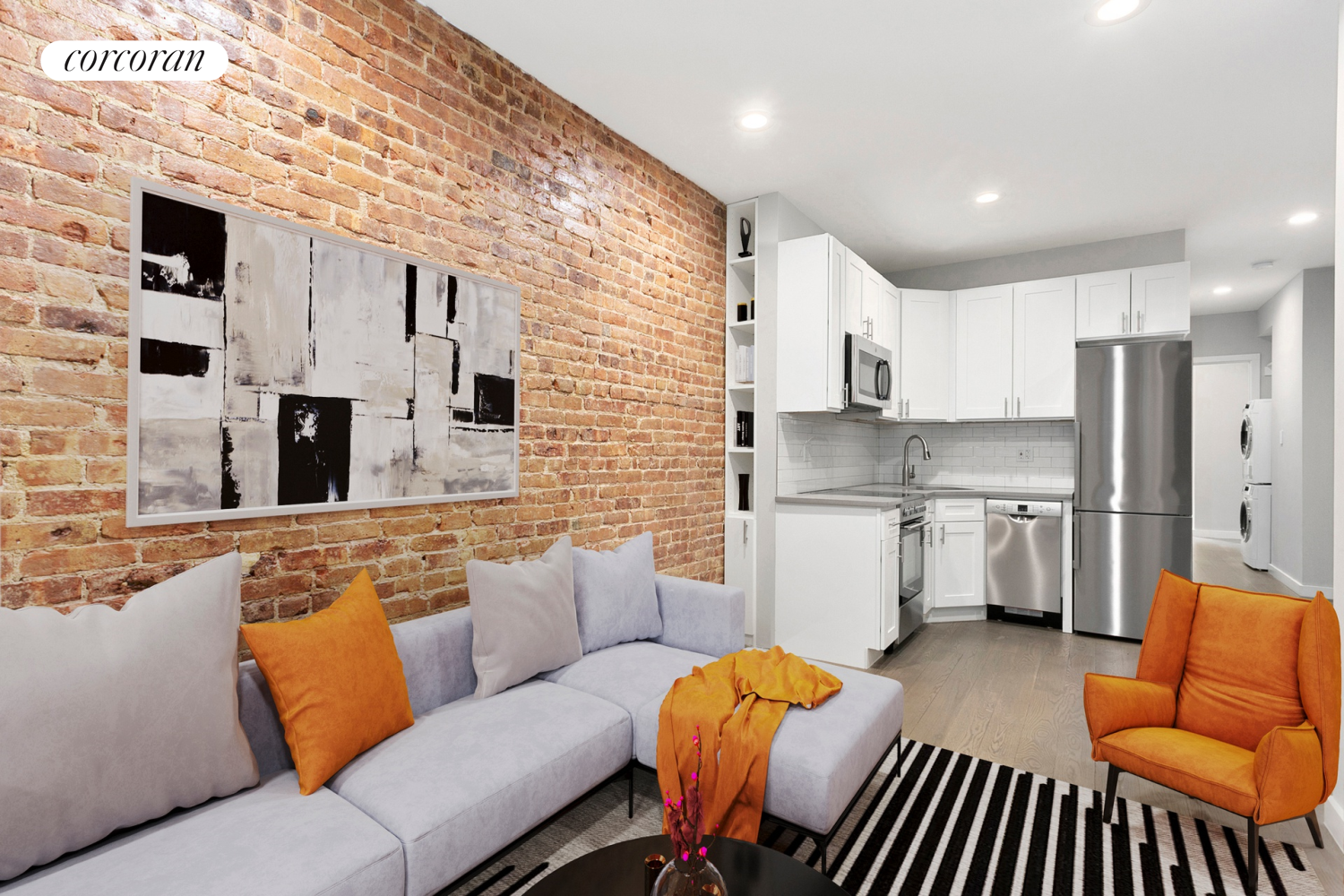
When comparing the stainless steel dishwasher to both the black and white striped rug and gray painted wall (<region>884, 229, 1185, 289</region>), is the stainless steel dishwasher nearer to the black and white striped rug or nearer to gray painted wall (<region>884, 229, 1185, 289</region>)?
gray painted wall (<region>884, 229, 1185, 289</region>)

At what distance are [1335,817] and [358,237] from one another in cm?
374

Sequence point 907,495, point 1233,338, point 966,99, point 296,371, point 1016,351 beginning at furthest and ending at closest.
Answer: point 1233,338 < point 1016,351 < point 907,495 < point 966,99 < point 296,371

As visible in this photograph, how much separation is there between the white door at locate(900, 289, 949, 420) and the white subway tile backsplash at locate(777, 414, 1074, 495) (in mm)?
456

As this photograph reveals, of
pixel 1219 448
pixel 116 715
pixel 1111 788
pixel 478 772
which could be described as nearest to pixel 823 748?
pixel 478 772

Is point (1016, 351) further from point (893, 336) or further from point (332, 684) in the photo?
point (332, 684)

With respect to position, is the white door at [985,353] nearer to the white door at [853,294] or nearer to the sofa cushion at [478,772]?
the white door at [853,294]

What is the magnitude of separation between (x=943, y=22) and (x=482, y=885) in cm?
329

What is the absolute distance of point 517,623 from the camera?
91.4 inches

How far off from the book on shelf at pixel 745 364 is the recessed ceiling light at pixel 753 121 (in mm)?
1350

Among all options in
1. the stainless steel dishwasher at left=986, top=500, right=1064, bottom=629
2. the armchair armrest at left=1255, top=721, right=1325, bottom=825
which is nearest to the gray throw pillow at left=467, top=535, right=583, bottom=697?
the armchair armrest at left=1255, top=721, right=1325, bottom=825

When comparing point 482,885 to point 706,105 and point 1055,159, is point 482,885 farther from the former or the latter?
point 1055,159

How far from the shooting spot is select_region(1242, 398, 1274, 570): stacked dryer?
6.49 metres

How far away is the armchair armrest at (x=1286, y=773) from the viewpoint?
5.88 ft

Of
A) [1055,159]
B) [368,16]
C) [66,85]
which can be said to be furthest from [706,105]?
[66,85]
